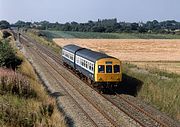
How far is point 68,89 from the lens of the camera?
28.0 meters

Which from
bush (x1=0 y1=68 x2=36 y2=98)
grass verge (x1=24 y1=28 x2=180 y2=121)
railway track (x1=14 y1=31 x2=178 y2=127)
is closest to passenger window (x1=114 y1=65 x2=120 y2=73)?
grass verge (x1=24 y1=28 x2=180 y2=121)

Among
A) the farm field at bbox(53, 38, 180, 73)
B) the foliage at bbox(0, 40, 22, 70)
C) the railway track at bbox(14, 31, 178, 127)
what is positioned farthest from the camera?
the farm field at bbox(53, 38, 180, 73)

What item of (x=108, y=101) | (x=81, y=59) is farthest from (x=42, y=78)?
(x=108, y=101)

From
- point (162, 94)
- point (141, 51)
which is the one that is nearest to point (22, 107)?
point (162, 94)

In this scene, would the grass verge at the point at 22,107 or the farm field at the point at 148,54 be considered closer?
the grass verge at the point at 22,107

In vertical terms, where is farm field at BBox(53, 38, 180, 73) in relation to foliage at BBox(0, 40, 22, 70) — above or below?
below

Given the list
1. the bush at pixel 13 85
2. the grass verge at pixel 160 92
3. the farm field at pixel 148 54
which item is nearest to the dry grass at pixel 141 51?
the farm field at pixel 148 54

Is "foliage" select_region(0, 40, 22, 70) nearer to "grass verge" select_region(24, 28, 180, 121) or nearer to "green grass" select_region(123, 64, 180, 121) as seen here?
"grass verge" select_region(24, 28, 180, 121)

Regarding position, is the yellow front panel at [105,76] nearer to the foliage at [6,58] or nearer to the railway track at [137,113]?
the railway track at [137,113]

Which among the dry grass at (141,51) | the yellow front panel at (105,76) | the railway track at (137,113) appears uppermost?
the yellow front panel at (105,76)

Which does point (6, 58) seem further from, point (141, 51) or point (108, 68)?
point (141, 51)

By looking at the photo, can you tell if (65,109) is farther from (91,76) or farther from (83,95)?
(91,76)

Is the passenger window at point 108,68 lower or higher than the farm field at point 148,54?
higher

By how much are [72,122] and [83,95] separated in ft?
22.5
